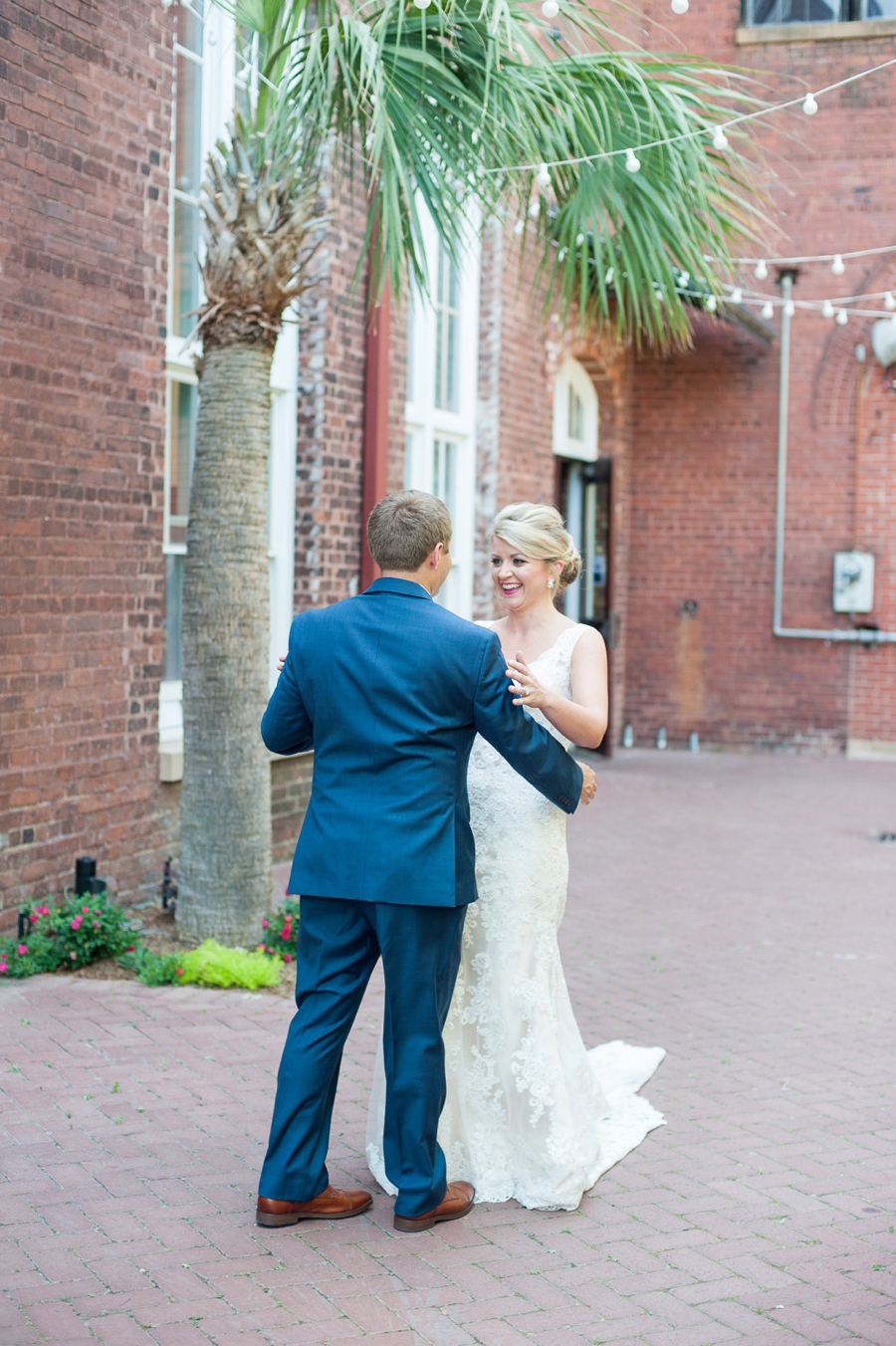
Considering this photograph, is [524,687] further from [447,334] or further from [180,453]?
[447,334]

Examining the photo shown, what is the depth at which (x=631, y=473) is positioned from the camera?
14867 mm

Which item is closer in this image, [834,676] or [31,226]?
[31,226]

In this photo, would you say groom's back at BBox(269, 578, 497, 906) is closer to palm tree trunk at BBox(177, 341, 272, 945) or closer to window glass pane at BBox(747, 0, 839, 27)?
palm tree trunk at BBox(177, 341, 272, 945)

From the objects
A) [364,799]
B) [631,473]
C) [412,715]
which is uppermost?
[631,473]

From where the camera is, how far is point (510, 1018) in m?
3.78

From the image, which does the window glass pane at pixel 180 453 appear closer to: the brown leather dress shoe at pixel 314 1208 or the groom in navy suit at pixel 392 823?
the groom in navy suit at pixel 392 823

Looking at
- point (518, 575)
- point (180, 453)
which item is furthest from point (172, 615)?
point (518, 575)

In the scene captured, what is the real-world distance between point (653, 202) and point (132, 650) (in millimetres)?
3066

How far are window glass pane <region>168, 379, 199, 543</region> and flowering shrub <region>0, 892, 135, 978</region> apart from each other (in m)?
2.36

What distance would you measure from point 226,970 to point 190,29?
485 centimetres

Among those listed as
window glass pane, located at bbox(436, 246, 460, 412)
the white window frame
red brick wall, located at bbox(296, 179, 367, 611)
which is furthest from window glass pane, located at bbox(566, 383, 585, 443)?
red brick wall, located at bbox(296, 179, 367, 611)

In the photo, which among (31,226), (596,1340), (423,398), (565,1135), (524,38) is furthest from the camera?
(423,398)

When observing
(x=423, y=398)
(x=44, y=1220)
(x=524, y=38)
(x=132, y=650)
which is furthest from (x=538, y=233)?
(x=44, y=1220)

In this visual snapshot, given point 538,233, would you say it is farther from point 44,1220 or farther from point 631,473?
point 631,473
